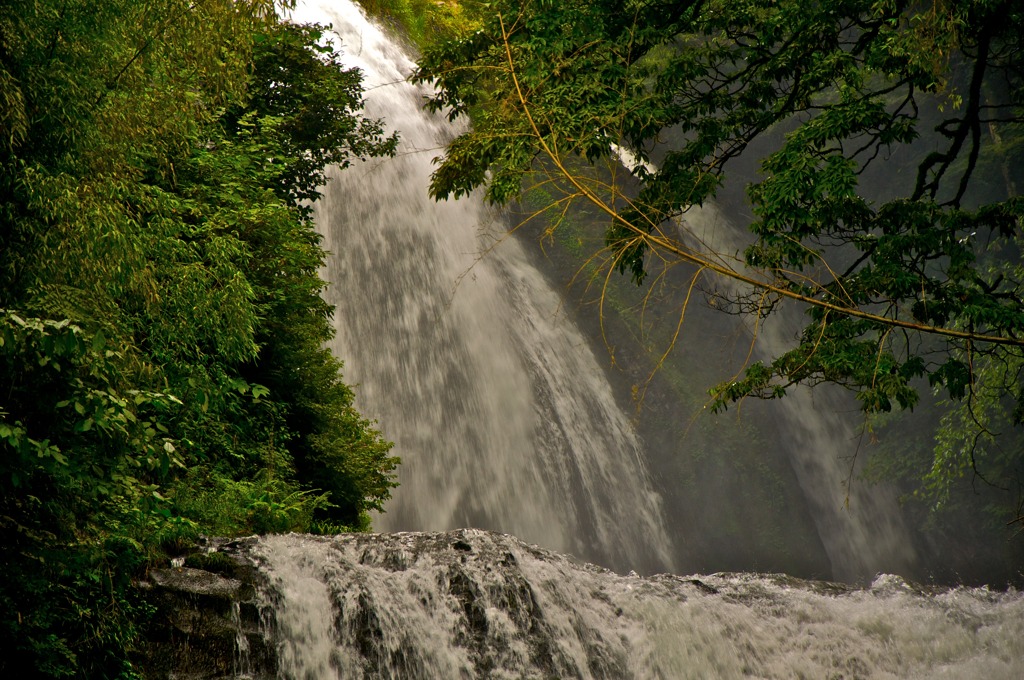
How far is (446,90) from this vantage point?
7312mm

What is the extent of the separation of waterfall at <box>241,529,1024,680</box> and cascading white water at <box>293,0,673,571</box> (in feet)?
21.1

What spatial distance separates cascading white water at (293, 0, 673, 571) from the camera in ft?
47.5

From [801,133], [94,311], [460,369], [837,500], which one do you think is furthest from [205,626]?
[837,500]

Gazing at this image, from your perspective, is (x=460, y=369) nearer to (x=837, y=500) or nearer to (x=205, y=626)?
(x=205, y=626)

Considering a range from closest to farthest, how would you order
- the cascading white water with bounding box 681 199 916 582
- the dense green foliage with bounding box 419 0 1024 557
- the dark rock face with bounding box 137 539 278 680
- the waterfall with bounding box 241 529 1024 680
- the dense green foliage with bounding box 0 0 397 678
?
1. the dense green foliage with bounding box 0 0 397 678
2. the dark rock face with bounding box 137 539 278 680
3. the dense green foliage with bounding box 419 0 1024 557
4. the waterfall with bounding box 241 529 1024 680
5. the cascading white water with bounding box 681 199 916 582

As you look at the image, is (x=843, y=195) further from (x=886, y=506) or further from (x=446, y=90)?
(x=886, y=506)

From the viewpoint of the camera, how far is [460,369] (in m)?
15.9

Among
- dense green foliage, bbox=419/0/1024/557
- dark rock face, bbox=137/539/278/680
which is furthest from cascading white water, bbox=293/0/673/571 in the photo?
dark rock face, bbox=137/539/278/680

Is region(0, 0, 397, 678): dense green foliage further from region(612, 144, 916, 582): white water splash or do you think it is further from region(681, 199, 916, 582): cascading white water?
region(681, 199, 916, 582): cascading white water

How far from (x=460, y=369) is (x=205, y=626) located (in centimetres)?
1085

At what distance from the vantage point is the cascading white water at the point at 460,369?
47.5ft

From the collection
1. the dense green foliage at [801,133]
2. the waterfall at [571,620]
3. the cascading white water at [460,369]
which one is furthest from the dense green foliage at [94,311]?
the cascading white water at [460,369]

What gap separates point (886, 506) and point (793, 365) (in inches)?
751

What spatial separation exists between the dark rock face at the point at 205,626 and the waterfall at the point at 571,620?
0.51 ft
